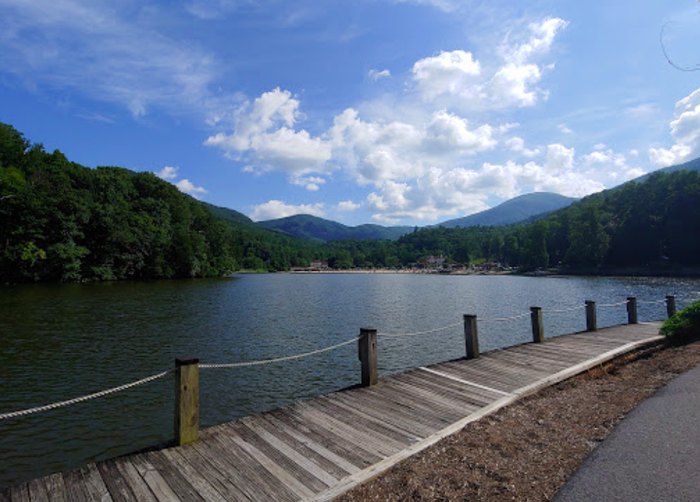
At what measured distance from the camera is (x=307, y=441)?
5730mm

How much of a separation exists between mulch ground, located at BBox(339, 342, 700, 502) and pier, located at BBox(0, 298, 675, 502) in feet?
0.86

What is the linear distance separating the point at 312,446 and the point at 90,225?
6701cm

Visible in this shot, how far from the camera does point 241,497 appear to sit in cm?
432

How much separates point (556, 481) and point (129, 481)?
4.90 metres

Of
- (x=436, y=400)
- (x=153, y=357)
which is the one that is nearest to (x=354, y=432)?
(x=436, y=400)

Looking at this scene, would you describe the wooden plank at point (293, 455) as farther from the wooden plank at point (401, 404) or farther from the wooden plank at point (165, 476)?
the wooden plank at point (401, 404)

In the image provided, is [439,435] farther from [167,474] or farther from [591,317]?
[591,317]

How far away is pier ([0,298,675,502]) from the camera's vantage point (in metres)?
4.45

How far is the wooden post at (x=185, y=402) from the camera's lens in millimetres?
5512

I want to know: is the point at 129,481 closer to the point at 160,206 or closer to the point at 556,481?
the point at 556,481

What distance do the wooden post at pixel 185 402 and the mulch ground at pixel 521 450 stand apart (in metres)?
2.58

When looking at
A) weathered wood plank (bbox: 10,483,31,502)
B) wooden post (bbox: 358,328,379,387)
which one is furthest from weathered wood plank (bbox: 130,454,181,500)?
wooden post (bbox: 358,328,379,387)

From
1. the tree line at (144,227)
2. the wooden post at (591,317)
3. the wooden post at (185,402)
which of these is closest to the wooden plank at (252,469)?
the wooden post at (185,402)

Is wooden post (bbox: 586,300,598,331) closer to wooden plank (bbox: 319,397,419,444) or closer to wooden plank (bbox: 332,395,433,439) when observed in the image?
wooden plank (bbox: 332,395,433,439)
